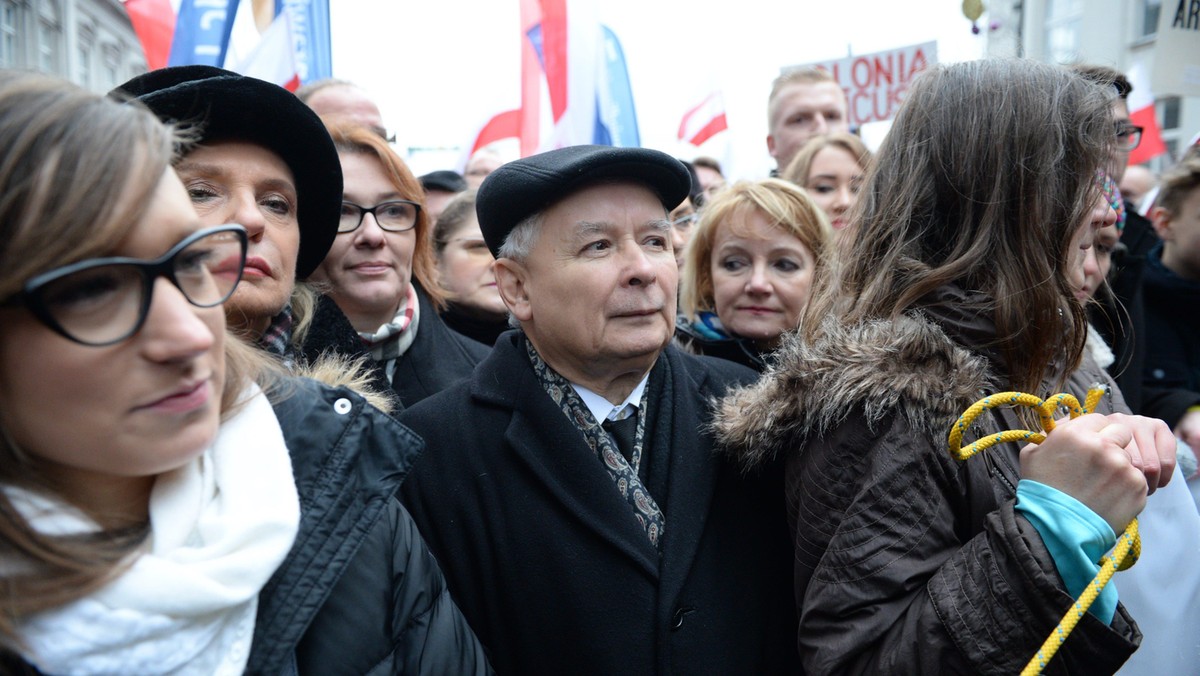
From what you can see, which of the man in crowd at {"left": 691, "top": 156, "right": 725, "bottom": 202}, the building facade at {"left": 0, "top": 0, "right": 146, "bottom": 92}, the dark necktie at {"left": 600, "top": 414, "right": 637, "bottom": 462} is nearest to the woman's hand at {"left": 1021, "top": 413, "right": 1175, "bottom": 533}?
the dark necktie at {"left": 600, "top": 414, "right": 637, "bottom": 462}

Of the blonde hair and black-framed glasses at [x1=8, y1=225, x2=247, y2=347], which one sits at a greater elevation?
black-framed glasses at [x1=8, y1=225, x2=247, y2=347]

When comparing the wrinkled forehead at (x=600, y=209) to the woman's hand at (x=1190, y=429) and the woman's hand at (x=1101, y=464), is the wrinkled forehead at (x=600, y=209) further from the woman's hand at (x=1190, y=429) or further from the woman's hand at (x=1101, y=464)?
the woman's hand at (x=1190, y=429)

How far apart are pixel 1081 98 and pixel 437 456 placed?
1.63 meters

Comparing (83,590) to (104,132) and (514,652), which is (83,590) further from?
(514,652)

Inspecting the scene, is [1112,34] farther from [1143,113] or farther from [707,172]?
[707,172]

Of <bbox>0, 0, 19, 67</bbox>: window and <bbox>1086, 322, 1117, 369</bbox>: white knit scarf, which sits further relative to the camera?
<bbox>0, 0, 19, 67</bbox>: window

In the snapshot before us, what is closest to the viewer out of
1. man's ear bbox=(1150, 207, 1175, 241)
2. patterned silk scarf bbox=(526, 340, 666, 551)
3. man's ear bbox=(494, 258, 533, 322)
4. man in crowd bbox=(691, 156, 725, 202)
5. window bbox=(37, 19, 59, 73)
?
patterned silk scarf bbox=(526, 340, 666, 551)

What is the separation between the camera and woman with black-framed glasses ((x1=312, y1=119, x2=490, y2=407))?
9.82 ft

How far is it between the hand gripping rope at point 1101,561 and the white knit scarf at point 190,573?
1.13m

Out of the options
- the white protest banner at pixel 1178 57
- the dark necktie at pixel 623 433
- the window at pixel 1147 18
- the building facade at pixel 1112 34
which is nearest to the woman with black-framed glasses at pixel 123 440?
the dark necktie at pixel 623 433

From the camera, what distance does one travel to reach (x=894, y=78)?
24.4 feet

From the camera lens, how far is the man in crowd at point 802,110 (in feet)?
17.2

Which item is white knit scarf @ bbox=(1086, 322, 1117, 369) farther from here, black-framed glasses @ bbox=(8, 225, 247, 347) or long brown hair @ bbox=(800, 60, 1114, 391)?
black-framed glasses @ bbox=(8, 225, 247, 347)

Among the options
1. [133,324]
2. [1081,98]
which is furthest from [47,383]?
[1081,98]
